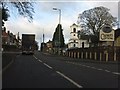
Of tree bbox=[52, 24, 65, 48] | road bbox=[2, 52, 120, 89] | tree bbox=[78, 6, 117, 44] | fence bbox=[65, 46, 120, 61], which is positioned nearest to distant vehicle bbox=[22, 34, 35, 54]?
tree bbox=[52, 24, 65, 48]

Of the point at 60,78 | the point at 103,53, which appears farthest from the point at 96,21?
the point at 60,78

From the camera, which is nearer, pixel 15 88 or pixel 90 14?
pixel 15 88

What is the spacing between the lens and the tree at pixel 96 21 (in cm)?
10369

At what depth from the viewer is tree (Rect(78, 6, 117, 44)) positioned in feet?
340

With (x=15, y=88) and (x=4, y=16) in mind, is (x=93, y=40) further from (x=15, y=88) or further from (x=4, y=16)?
(x=15, y=88)

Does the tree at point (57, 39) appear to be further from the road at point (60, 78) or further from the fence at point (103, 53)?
the road at point (60, 78)

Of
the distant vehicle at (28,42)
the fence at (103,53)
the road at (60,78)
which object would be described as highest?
the distant vehicle at (28,42)

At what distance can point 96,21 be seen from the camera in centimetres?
10481

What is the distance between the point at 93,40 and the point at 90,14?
25.6ft

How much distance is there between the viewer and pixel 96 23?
104250 mm

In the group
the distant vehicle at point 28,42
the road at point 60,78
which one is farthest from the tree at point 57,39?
the road at point 60,78

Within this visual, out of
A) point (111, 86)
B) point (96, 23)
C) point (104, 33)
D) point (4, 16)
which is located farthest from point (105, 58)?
point (96, 23)

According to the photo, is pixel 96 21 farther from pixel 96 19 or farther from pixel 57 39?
pixel 57 39

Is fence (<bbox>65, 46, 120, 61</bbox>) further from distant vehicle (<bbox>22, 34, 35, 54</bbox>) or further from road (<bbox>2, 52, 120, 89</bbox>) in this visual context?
road (<bbox>2, 52, 120, 89</bbox>)
